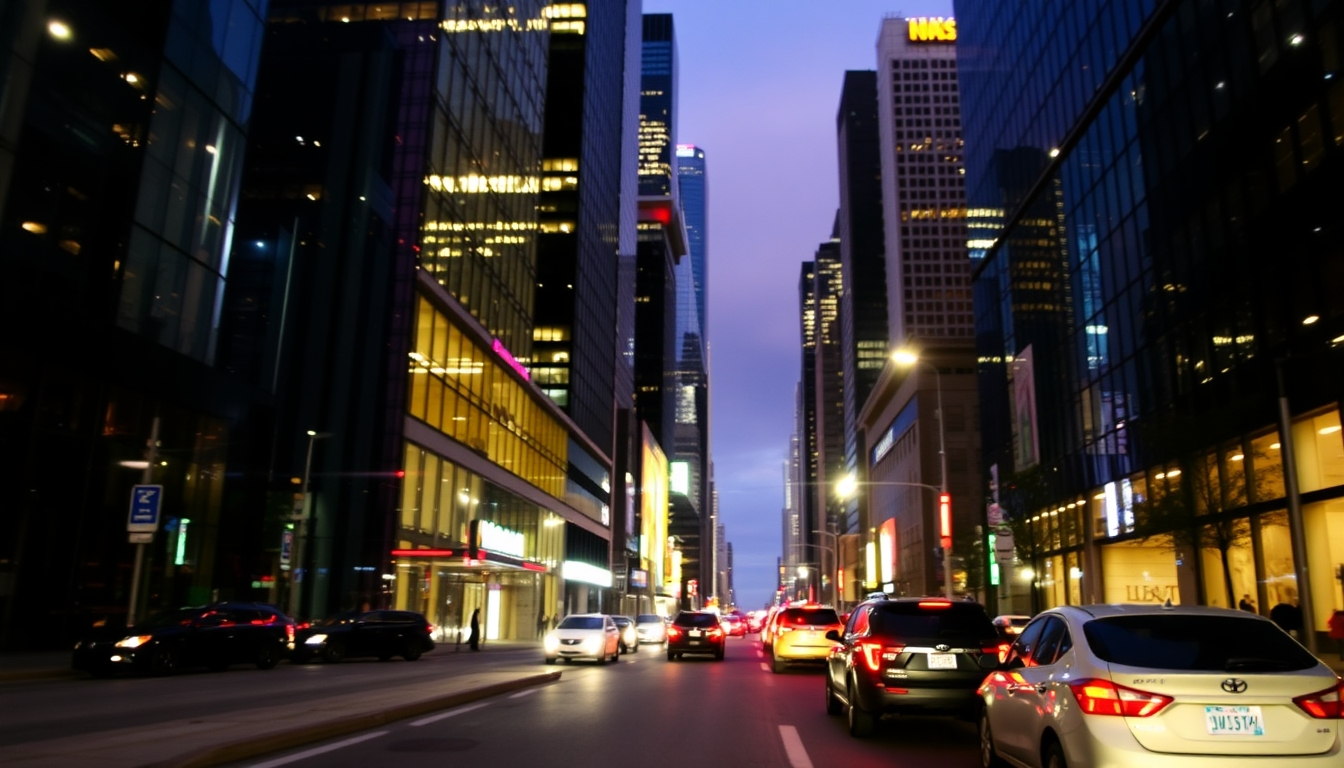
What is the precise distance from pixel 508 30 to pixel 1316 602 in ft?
179

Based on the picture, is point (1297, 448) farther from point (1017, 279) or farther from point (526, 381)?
point (526, 381)

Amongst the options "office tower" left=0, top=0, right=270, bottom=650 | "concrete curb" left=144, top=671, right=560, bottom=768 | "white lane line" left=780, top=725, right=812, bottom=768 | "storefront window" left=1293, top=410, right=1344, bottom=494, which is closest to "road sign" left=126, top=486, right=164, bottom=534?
"office tower" left=0, top=0, right=270, bottom=650

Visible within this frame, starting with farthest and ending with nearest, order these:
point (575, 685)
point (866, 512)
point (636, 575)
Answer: point (866, 512) → point (636, 575) → point (575, 685)

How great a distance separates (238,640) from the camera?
24500 mm


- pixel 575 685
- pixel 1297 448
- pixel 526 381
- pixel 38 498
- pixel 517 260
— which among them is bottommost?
pixel 575 685

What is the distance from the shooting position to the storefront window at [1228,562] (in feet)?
93.9

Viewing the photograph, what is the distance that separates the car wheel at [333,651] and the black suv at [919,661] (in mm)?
22192

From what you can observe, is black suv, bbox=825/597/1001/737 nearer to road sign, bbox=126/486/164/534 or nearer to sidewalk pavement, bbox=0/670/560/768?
sidewalk pavement, bbox=0/670/560/768

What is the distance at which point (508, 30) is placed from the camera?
64.7m

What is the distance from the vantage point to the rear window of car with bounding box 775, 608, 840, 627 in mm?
25484

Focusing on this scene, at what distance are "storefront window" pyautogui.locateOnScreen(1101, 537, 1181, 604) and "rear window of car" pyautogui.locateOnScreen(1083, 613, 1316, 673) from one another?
36.7 meters

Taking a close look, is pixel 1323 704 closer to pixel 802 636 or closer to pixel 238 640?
pixel 802 636

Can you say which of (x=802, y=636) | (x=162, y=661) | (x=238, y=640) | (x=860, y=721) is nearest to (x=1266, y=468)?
(x=802, y=636)

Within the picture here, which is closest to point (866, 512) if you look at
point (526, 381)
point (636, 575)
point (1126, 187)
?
point (636, 575)
